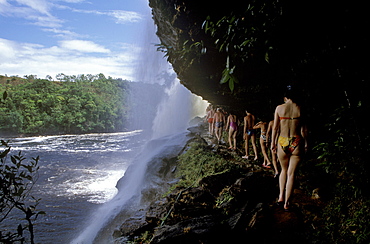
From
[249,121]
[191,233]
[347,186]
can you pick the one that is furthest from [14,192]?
[249,121]

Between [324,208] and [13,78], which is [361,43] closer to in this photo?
[324,208]

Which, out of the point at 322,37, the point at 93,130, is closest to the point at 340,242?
the point at 322,37

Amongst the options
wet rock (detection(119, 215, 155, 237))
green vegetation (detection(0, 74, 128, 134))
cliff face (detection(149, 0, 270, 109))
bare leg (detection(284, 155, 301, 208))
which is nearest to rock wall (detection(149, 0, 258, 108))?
cliff face (detection(149, 0, 270, 109))

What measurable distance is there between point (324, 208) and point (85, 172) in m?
13.9

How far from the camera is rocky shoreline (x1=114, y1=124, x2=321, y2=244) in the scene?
10.5 ft

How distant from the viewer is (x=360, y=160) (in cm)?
357

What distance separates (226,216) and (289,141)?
5.68 feet

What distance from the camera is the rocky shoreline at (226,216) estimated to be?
3.21m

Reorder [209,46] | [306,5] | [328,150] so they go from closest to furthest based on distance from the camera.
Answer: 1. [306,5]
2. [328,150]
3. [209,46]

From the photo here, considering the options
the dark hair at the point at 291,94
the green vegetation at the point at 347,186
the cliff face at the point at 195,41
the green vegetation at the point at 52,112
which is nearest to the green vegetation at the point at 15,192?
the cliff face at the point at 195,41

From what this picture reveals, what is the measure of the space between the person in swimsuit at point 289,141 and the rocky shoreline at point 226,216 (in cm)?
41

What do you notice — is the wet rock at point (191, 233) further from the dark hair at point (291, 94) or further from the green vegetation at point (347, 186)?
the dark hair at point (291, 94)

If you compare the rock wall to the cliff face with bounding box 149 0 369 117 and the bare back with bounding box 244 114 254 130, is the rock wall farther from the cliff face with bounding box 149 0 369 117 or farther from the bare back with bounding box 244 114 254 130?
the bare back with bounding box 244 114 254 130

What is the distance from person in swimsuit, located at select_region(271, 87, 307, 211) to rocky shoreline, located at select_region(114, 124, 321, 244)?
1.35ft
